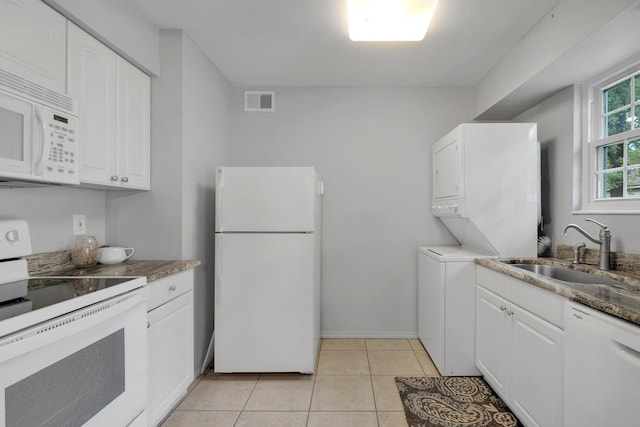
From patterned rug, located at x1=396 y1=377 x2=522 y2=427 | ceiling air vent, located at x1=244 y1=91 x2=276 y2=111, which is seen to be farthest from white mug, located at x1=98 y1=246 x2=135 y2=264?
patterned rug, located at x1=396 y1=377 x2=522 y2=427

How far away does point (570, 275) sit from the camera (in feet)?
6.75

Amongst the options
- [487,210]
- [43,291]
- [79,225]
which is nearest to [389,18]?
[487,210]

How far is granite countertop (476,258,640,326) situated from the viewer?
1.15 m

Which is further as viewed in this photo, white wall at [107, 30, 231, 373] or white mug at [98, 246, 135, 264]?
white wall at [107, 30, 231, 373]

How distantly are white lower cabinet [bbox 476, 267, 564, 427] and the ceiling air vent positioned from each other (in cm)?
242

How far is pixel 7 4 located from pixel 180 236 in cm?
138

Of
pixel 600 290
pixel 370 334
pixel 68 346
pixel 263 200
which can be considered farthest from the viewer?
pixel 370 334

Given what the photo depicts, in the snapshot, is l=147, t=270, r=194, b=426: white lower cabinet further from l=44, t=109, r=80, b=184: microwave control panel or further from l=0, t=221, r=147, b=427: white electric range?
l=44, t=109, r=80, b=184: microwave control panel

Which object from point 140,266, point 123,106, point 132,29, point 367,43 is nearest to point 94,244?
point 140,266

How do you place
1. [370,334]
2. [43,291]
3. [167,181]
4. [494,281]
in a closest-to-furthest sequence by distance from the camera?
[43,291], [494,281], [167,181], [370,334]

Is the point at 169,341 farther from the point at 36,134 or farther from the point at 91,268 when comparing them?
the point at 36,134

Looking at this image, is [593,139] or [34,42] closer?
[34,42]

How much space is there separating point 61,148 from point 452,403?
8.61 feet

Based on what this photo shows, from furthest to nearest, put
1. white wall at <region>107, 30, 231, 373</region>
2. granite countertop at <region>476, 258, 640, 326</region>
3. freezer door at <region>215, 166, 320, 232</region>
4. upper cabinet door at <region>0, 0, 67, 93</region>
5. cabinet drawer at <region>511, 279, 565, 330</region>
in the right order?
freezer door at <region>215, 166, 320, 232</region> < white wall at <region>107, 30, 231, 373</region> < cabinet drawer at <region>511, 279, 565, 330</region> < upper cabinet door at <region>0, 0, 67, 93</region> < granite countertop at <region>476, 258, 640, 326</region>
